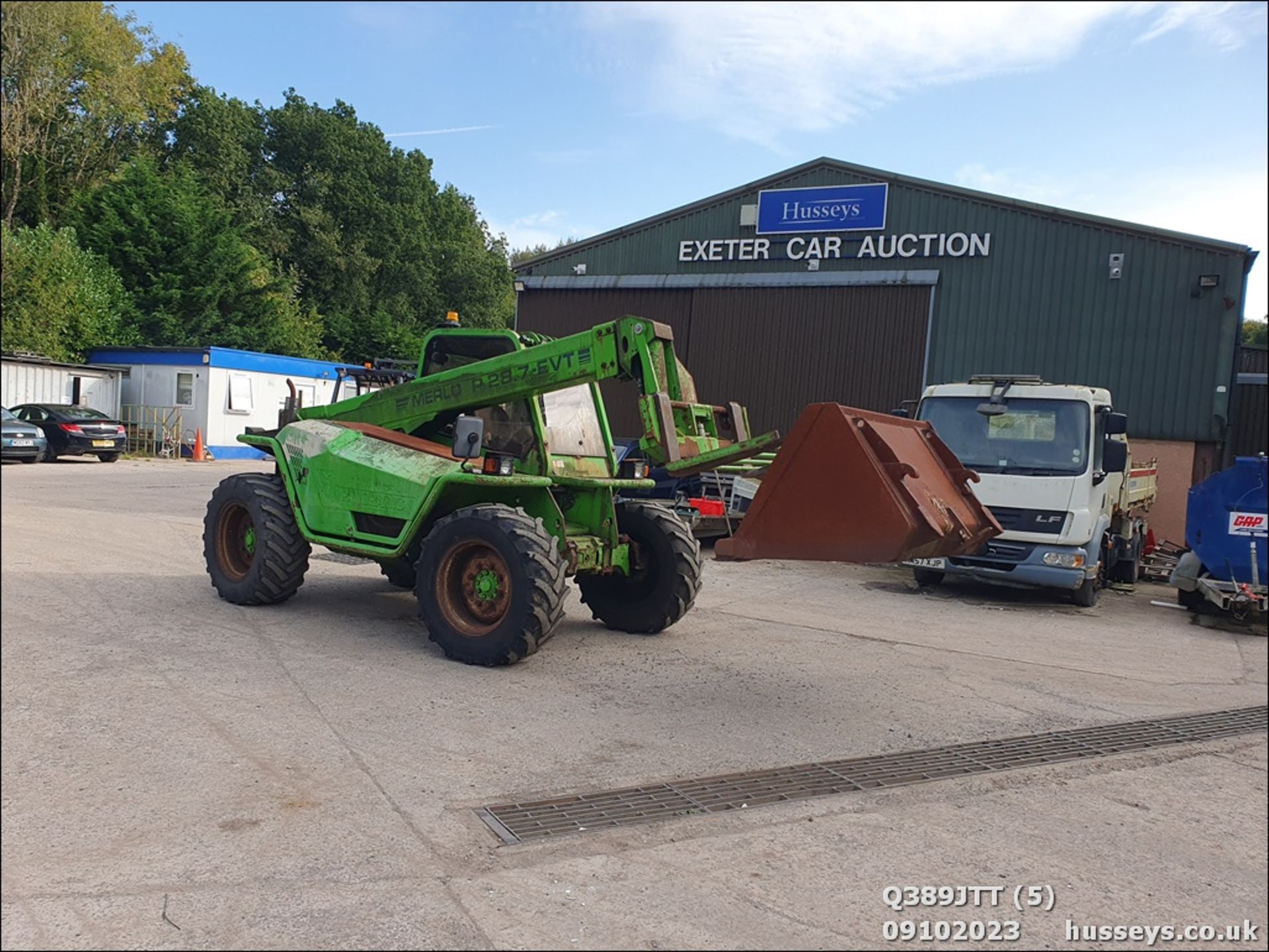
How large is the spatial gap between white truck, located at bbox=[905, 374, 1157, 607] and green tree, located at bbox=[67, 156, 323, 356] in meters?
32.3

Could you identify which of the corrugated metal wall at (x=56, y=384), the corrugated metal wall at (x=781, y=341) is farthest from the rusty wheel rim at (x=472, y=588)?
the corrugated metal wall at (x=56, y=384)

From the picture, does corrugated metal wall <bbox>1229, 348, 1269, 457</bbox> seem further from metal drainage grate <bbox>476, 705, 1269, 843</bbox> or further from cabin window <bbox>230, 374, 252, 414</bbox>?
cabin window <bbox>230, 374, 252, 414</bbox>

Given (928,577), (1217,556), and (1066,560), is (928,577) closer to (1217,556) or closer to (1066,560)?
(1066,560)

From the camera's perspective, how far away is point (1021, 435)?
39.0ft

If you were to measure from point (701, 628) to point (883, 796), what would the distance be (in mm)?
4186

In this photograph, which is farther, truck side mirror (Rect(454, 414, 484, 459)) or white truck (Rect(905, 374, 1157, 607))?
white truck (Rect(905, 374, 1157, 607))

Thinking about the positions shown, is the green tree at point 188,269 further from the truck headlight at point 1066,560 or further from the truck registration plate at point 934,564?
the truck headlight at point 1066,560

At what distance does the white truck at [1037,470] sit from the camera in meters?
11.3

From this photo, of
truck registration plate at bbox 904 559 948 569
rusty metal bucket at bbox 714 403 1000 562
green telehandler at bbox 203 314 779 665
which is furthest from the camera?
truck registration plate at bbox 904 559 948 569

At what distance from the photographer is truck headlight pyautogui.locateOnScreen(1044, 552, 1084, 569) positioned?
1127 cm

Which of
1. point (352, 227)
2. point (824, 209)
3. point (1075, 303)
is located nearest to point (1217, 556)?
point (1075, 303)

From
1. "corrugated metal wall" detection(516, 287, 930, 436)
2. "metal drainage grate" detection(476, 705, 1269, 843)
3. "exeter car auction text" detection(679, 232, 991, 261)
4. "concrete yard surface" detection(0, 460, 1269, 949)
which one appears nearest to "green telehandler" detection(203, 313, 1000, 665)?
"concrete yard surface" detection(0, 460, 1269, 949)

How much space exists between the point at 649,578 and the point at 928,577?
5.82 m

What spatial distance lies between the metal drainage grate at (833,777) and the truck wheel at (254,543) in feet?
15.2
